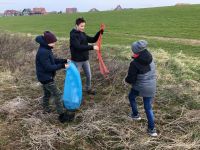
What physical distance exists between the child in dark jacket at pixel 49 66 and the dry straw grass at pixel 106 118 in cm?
22

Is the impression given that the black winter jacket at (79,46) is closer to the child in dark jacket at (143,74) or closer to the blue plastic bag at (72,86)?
the blue plastic bag at (72,86)

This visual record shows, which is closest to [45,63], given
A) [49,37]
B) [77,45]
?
[49,37]

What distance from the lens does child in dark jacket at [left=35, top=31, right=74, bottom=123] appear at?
17.8 ft

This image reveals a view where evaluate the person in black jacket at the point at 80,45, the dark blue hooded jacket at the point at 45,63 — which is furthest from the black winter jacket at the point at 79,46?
the dark blue hooded jacket at the point at 45,63

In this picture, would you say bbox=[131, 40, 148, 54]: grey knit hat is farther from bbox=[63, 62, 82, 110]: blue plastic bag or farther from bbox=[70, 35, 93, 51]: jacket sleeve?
bbox=[70, 35, 93, 51]: jacket sleeve

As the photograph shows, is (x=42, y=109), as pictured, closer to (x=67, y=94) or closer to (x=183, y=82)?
(x=67, y=94)

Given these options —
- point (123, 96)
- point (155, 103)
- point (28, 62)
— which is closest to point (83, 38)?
point (123, 96)

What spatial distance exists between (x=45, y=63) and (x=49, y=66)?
0.25 feet

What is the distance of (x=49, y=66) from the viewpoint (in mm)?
5438

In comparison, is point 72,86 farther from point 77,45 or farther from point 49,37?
point 77,45

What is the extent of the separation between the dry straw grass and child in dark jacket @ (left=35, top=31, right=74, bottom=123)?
0.72 ft

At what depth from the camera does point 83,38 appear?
6633mm

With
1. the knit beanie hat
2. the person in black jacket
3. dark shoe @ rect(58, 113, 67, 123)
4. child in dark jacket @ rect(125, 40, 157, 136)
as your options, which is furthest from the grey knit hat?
dark shoe @ rect(58, 113, 67, 123)

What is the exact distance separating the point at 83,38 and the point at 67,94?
1326 mm
